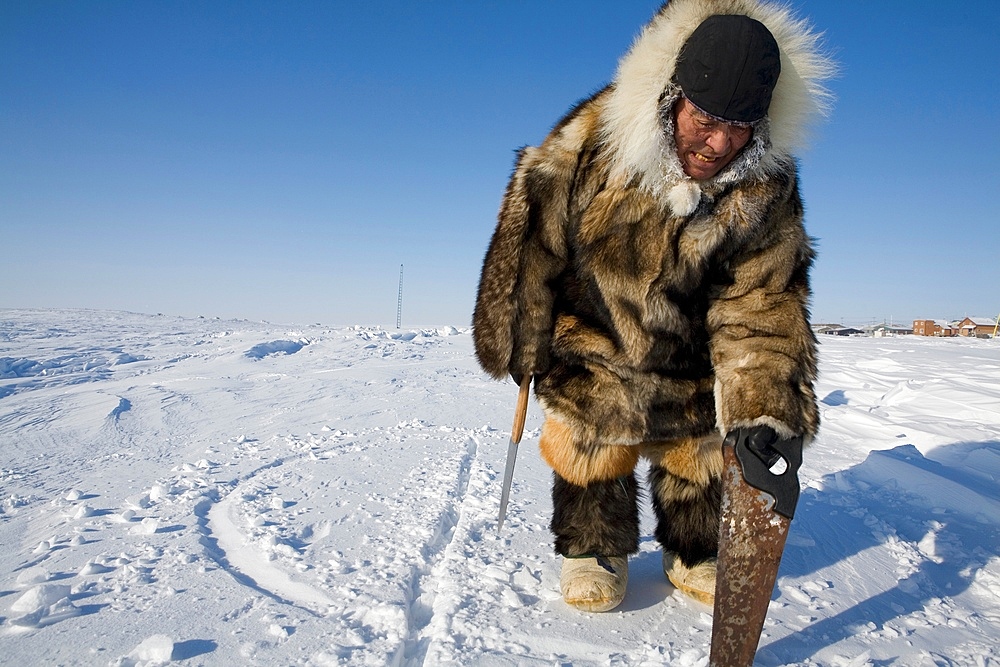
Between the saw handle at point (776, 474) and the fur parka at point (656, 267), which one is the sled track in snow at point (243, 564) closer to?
the fur parka at point (656, 267)

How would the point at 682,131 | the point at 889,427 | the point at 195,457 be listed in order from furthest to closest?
the point at 889,427 → the point at 195,457 → the point at 682,131

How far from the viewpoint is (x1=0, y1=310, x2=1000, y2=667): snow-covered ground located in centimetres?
132

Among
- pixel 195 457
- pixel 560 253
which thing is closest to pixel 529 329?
pixel 560 253

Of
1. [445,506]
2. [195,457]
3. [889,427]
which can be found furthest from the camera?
[889,427]

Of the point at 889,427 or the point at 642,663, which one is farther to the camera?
the point at 889,427

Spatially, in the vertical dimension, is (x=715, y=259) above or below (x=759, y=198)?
below

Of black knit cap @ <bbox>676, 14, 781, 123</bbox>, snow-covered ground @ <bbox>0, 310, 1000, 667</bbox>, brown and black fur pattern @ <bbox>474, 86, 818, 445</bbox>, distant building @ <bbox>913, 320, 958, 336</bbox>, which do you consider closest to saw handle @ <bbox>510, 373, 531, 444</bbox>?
brown and black fur pattern @ <bbox>474, 86, 818, 445</bbox>

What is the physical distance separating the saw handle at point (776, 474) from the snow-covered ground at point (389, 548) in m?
0.38

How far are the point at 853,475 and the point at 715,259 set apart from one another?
1858 mm

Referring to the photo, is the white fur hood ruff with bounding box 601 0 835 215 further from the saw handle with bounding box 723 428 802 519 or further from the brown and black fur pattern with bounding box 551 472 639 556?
the brown and black fur pattern with bounding box 551 472 639 556

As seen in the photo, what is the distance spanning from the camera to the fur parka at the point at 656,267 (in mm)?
1562

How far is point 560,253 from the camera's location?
1.76 meters

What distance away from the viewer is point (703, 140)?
1.53m

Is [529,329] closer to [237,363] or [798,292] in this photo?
[798,292]
